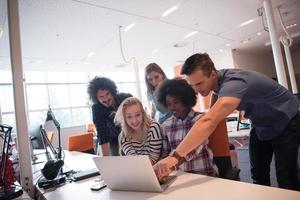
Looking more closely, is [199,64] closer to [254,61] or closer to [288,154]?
[288,154]

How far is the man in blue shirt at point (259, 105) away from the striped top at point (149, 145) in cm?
39

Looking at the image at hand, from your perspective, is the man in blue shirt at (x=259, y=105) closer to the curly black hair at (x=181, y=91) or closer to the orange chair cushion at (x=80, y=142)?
the curly black hair at (x=181, y=91)

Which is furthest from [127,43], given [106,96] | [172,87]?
[172,87]

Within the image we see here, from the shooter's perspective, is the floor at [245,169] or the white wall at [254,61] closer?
the floor at [245,169]

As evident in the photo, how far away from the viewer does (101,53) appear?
20.7 feet

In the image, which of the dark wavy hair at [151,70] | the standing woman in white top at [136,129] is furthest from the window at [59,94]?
the standing woman in white top at [136,129]

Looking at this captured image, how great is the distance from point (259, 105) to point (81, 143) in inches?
106

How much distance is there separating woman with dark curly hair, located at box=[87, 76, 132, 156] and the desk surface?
841mm

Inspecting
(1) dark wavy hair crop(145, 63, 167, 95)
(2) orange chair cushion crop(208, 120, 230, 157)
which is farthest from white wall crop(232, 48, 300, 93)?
(2) orange chair cushion crop(208, 120, 230, 157)

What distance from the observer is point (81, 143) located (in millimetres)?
3426

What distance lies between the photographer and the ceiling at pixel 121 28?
12.1ft

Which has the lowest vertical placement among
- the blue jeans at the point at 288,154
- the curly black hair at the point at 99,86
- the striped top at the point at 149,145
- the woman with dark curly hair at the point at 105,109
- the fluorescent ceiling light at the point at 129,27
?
the blue jeans at the point at 288,154

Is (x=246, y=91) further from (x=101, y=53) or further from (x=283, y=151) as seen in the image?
(x=101, y=53)

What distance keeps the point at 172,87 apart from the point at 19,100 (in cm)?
100
